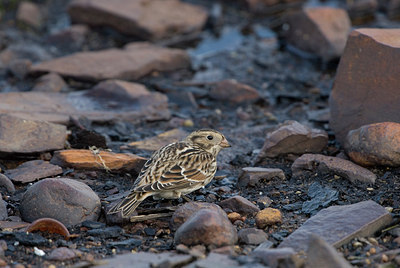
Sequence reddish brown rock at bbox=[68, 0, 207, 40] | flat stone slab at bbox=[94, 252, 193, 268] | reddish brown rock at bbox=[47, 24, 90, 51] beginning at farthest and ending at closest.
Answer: reddish brown rock at bbox=[68, 0, 207, 40] → reddish brown rock at bbox=[47, 24, 90, 51] → flat stone slab at bbox=[94, 252, 193, 268]

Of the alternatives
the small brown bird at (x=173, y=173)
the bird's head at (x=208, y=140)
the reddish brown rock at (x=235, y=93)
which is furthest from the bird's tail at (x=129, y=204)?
the reddish brown rock at (x=235, y=93)

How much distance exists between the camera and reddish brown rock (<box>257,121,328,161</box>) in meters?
7.33

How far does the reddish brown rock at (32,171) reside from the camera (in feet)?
21.7

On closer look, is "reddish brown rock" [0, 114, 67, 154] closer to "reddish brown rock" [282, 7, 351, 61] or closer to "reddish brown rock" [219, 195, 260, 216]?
"reddish brown rock" [219, 195, 260, 216]

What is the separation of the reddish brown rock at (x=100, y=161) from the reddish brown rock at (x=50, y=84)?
302cm

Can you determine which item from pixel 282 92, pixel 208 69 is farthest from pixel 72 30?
pixel 282 92

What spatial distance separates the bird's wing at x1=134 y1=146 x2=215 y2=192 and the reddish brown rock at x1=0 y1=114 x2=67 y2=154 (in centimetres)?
163

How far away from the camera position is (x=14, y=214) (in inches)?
235

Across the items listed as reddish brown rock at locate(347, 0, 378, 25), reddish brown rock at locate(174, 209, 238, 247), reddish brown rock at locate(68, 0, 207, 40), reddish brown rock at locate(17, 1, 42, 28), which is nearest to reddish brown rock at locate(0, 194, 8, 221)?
reddish brown rock at locate(174, 209, 238, 247)

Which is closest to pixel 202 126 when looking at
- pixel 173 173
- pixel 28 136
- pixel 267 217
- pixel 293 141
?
pixel 293 141

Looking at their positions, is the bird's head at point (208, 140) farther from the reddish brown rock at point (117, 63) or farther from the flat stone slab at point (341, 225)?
the reddish brown rock at point (117, 63)

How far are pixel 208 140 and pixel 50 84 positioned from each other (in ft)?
13.0

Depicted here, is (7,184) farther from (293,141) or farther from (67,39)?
(67,39)

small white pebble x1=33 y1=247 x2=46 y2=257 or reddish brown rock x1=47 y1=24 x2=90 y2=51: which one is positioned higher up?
small white pebble x1=33 y1=247 x2=46 y2=257
